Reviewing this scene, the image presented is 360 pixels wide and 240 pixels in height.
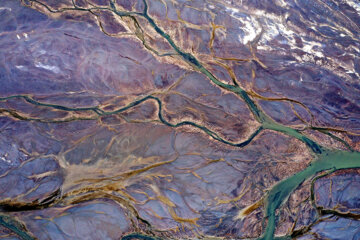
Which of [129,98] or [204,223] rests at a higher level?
[129,98]

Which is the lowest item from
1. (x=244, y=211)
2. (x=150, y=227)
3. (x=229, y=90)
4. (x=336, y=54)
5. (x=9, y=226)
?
(x=9, y=226)

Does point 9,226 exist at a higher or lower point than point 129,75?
lower

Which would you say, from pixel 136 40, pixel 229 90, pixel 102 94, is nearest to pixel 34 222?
pixel 102 94

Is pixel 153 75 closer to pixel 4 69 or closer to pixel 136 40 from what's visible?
pixel 136 40

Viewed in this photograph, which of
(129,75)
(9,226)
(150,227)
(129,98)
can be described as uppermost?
(129,75)

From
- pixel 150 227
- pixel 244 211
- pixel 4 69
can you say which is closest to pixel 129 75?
pixel 4 69

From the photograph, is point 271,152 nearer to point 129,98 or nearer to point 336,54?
point 336,54
